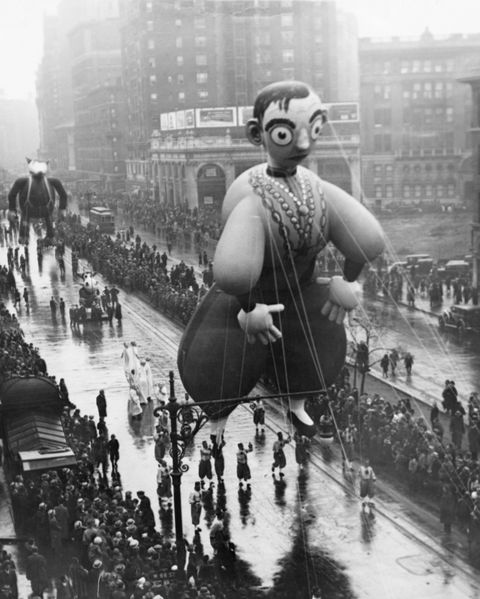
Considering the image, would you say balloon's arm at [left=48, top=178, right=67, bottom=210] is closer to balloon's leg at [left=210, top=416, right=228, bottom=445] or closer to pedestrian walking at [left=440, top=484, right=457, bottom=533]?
balloon's leg at [left=210, top=416, right=228, bottom=445]

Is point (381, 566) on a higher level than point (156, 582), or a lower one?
lower

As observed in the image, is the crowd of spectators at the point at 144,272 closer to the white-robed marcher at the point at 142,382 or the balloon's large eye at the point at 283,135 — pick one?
the white-robed marcher at the point at 142,382

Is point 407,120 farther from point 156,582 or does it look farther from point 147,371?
point 156,582

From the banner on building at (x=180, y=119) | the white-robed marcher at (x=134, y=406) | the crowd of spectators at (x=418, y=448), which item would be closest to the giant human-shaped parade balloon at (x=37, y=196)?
the crowd of spectators at (x=418, y=448)

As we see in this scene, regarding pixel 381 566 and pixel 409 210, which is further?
pixel 409 210

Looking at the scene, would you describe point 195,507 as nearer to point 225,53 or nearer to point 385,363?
point 385,363

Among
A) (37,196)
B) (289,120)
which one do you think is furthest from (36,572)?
(289,120)

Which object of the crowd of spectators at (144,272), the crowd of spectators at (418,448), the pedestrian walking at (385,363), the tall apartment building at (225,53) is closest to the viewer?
the crowd of spectators at (418,448)

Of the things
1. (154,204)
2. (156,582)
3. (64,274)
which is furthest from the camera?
(154,204)

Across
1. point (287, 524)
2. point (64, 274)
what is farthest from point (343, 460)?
point (64, 274)
